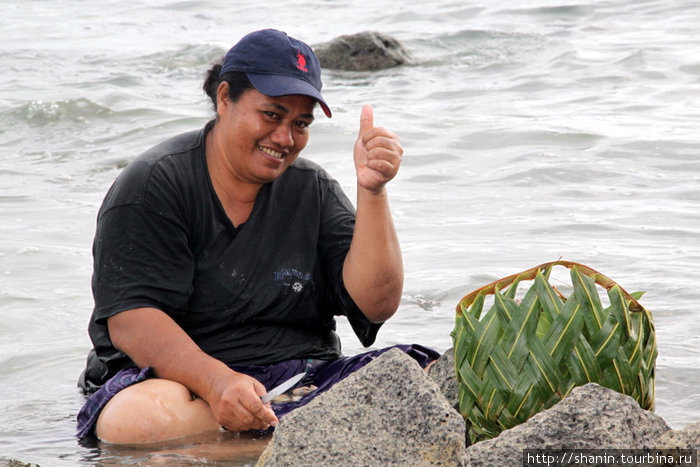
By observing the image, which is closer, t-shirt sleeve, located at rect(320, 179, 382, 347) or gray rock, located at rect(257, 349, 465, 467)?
gray rock, located at rect(257, 349, 465, 467)

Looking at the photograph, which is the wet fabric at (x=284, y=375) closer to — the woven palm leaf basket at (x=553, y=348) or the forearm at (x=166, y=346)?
the forearm at (x=166, y=346)

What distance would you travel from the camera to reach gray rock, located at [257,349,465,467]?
2.74 meters

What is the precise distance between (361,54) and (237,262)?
33.4ft

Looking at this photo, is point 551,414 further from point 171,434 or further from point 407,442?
point 171,434

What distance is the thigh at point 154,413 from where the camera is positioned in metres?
3.62

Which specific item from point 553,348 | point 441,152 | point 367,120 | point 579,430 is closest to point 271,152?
point 367,120

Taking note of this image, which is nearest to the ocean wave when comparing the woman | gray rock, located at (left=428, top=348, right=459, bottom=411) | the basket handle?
the woman

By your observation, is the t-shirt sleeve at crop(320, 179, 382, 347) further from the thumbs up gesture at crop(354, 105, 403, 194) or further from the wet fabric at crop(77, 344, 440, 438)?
the thumbs up gesture at crop(354, 105, 403, 194)

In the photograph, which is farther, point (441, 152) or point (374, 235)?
point (441, 152)

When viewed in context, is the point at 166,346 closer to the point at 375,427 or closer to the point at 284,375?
the point at 284,375

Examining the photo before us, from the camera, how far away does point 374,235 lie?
3744mm

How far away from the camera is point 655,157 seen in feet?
28.2

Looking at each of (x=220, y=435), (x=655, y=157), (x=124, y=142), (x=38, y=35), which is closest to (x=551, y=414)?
(x=220, y=435)

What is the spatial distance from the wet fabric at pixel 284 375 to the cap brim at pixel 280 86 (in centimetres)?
96
